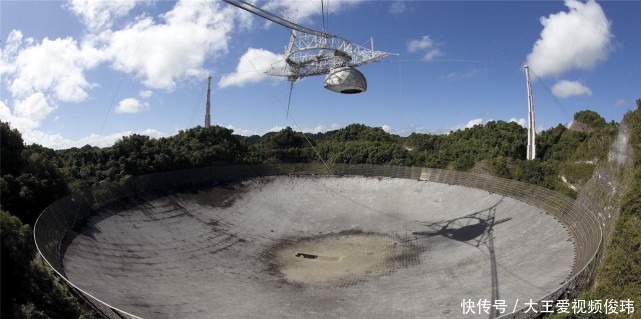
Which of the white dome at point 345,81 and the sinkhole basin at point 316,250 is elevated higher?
the white dome at point 345,81

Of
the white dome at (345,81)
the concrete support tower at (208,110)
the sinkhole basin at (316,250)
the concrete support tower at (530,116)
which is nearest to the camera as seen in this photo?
the sinkhole basin at (316,250)

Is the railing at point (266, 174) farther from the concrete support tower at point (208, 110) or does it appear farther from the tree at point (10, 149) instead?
the concrete support tower at point (208, 110)

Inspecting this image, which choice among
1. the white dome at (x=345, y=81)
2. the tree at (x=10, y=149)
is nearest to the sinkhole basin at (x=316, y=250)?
the tree at (x=10, y=149)

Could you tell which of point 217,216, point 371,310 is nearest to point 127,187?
point 217,216

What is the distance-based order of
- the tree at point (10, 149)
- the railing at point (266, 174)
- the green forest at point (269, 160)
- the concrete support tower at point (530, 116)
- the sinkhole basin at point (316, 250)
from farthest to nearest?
the concrete support tower at point (530, 116) → the tree at point (10, 149) → the sinkhole basin at point (316, 250) → the railing at point (266, 174) → the green forest at point (269, 160)

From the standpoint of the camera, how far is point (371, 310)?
11.0 m

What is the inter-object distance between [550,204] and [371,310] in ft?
35.1

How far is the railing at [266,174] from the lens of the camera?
419 inches

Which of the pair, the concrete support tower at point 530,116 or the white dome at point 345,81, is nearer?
the white dome at point 345,81

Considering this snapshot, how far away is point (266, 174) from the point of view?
1032 inches

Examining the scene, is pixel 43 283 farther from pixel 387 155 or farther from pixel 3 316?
pixel 387 155

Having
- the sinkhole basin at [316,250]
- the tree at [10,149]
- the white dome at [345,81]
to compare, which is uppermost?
the white dome at [345,81]

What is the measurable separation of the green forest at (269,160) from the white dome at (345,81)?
444 cm

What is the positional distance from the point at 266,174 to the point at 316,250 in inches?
372
